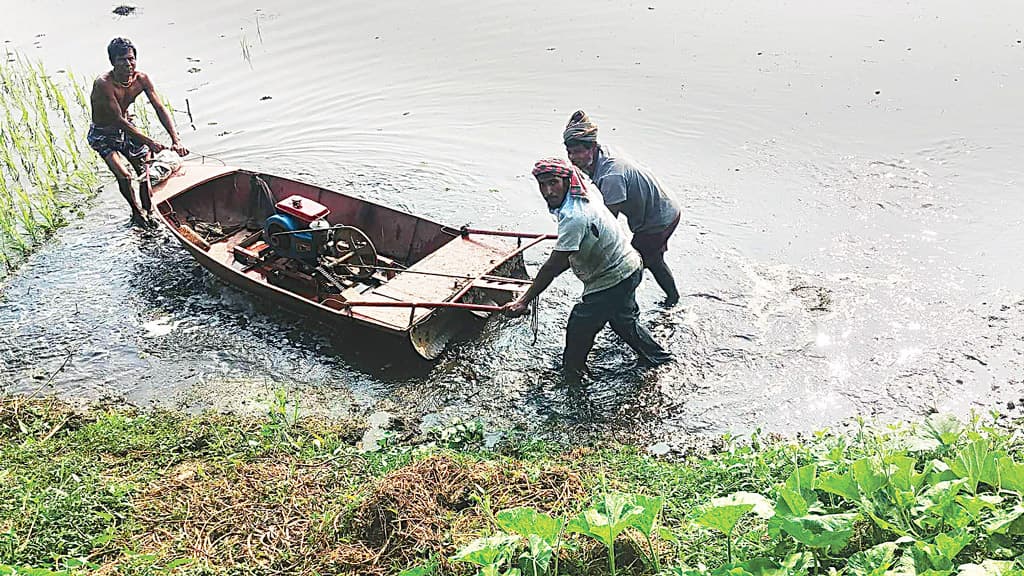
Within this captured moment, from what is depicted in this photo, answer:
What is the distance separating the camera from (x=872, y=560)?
317 centimetres

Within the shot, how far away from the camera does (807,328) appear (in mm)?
6750

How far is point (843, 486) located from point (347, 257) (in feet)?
15.0

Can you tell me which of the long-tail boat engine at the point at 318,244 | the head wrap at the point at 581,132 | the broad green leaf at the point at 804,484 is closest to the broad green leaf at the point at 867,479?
the broad green leaf at the point at 804,484

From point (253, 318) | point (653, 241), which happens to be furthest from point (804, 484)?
point (253, 318)

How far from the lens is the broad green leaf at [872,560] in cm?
314

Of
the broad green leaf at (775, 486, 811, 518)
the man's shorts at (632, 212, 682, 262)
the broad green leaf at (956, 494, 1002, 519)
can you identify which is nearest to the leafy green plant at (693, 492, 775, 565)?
the broad green leaf at (775, 486, 811, 518)

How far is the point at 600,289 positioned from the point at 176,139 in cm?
528

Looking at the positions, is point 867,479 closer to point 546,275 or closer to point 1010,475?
point 1010,475

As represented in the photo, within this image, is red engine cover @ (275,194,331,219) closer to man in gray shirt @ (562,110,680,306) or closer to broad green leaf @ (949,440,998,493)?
man in gray shirt @ (562,110,680,306)

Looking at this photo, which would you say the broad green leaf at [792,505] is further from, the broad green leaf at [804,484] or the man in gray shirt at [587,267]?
the man in gray shirt at [587,267]

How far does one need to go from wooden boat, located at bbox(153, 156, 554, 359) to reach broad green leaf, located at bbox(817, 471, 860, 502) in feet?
10.0

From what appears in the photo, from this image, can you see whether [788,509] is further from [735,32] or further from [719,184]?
[735,32]

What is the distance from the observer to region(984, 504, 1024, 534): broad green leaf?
318cm

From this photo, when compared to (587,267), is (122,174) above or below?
above
